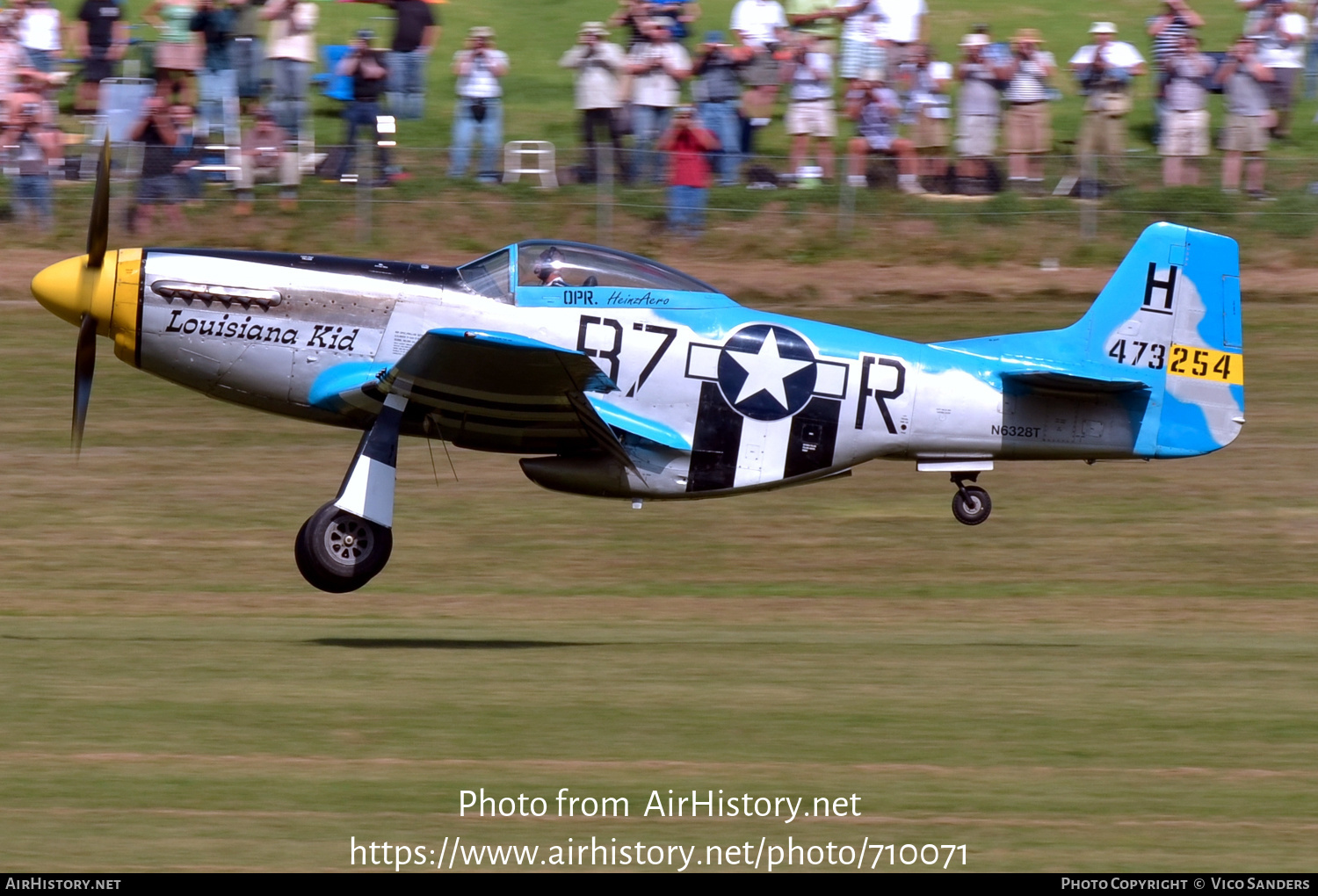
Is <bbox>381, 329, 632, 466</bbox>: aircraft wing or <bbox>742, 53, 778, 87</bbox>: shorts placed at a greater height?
<bbox>742, 53, 778, 87</bbox>: shorts

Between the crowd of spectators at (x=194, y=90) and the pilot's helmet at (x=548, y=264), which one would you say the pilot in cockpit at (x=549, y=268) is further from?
the crowd of spectators at (x=194, y=90)

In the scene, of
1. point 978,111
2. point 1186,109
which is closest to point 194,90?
point 978,111

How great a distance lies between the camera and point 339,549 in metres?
10.7

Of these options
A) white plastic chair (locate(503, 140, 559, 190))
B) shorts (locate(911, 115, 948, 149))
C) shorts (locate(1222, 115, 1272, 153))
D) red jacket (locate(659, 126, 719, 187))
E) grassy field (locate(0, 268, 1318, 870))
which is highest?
shorts (locate(1222, 115, 1272, 153))

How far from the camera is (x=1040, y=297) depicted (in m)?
20.5

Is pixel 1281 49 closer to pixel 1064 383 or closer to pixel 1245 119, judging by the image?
pixel 1245 119

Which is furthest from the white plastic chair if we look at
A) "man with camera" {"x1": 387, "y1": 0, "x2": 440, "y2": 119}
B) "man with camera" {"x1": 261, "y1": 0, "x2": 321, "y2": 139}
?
"man with camera" {"x1": 261, "y1": 0, "x2": 321, "y2": 139}

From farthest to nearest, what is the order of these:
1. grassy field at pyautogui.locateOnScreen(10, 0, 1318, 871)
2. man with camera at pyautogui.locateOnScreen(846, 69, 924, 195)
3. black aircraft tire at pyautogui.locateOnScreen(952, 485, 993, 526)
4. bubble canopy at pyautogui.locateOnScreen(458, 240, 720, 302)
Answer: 1. man with camera at pyautogui.locateOnScreen(846, 69, 924, 195)
2. black aircraft tire at pyautogui.locateOnScreen(952, 485, 993, 526)
3. bubble canopy at pyautogui.locateOnScreen(458, 240, 720, 302)
4. grassy field at pyautogui.locateOnScreen(10, 0, 1318, 871)

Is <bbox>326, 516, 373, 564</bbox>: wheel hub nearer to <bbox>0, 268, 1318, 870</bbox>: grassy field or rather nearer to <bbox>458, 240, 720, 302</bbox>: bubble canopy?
<bbox>0, 268, 1318, 870</bbox>: grassy field

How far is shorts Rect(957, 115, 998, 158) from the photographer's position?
70.0 feet

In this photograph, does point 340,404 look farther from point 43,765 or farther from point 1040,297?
point 1040,297

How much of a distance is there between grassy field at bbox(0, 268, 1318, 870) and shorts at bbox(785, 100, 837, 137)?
353 centimetres

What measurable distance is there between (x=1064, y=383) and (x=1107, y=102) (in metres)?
11.3

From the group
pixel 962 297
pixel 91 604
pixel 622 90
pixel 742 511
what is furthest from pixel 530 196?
pixel 91 604
